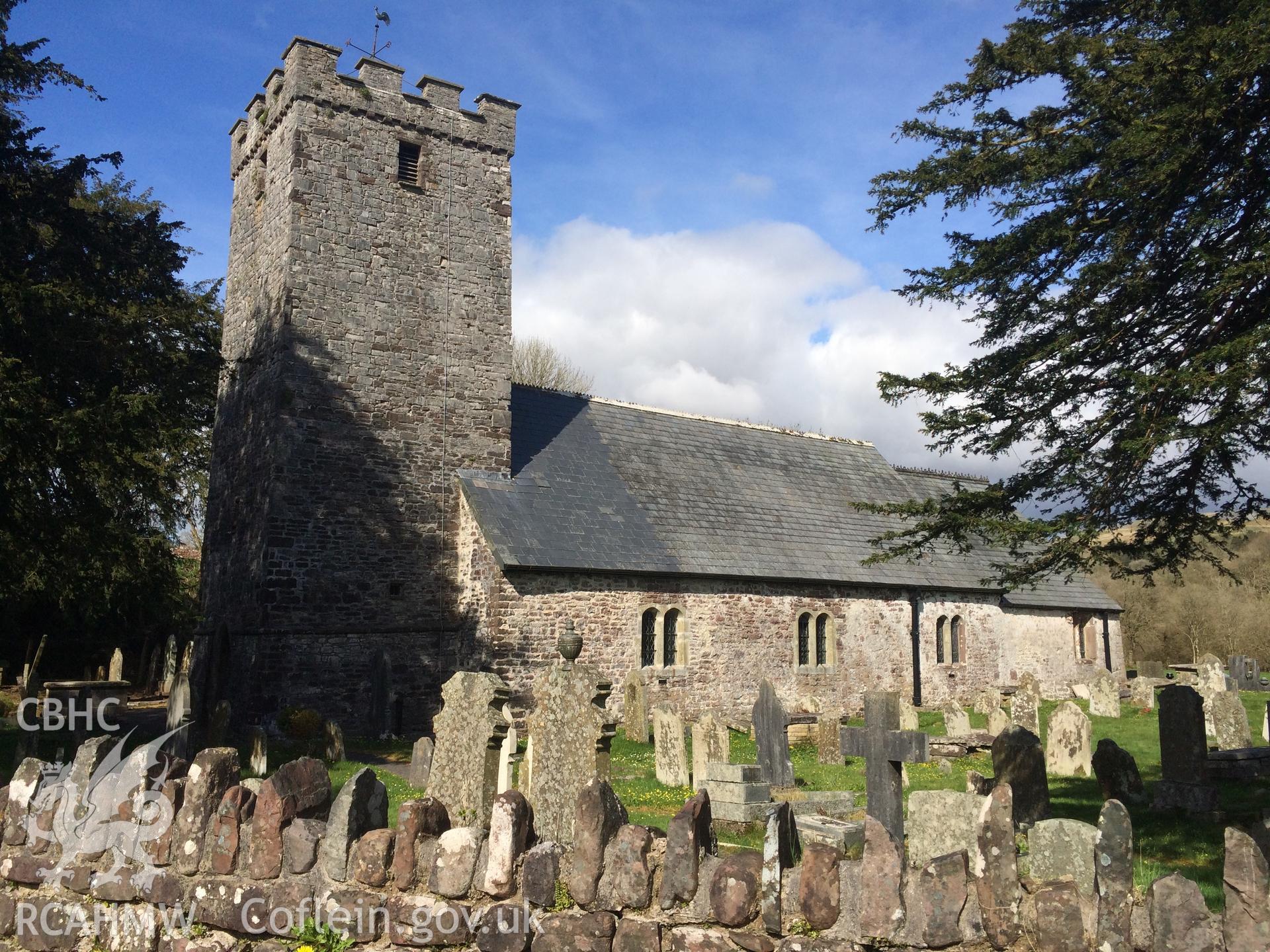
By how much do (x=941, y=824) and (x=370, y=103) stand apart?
61.0 feet

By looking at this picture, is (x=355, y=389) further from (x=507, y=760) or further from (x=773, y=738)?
(x=773, y=738)

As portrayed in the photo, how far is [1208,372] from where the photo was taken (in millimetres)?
6418

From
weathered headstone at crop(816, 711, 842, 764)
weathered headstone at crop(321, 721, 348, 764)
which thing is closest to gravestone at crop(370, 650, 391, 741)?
weathered headstone at crop(321, 721, 348, 764)

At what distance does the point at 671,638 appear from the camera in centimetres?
1981

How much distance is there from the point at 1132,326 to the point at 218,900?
25.1ft

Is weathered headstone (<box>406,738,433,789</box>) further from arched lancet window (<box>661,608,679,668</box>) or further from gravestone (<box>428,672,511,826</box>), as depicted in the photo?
arched lancet window (<box>661,608,679,668</box>)

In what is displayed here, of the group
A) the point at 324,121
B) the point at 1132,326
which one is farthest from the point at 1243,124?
the point at 324,121

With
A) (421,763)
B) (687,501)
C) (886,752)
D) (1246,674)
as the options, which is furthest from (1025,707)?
(1246,674)

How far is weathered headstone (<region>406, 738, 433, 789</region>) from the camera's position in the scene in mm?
11570

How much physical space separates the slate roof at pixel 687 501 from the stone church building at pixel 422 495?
0.09 m

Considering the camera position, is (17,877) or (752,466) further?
(752,466)

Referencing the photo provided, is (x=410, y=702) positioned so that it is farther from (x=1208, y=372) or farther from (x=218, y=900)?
Answer: (x=1208, y=372)

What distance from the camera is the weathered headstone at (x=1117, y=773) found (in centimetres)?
1079

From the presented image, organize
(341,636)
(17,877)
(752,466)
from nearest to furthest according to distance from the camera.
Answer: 1. (17,877)
2. (341,636)
3. (752,466)
